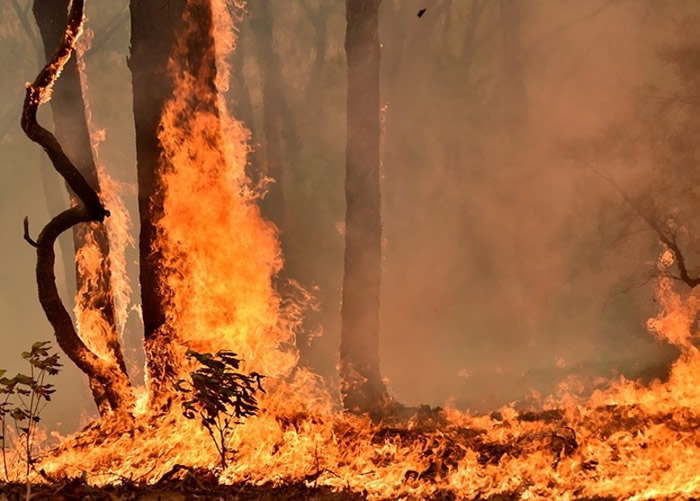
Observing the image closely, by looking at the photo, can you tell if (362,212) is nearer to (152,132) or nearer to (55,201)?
(152,132)

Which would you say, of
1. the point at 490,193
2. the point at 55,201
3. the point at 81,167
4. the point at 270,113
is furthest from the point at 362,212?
the point at 490,193

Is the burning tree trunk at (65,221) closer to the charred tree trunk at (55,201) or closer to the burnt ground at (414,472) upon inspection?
the burnt ground at (414,472)

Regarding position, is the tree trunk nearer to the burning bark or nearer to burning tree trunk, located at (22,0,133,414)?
the burning bark

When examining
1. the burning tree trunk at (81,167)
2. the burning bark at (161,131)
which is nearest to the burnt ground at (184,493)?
the burning bark at (161,131)

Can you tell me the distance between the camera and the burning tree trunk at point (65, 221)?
240 inches

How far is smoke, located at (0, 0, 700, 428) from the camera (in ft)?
58.1

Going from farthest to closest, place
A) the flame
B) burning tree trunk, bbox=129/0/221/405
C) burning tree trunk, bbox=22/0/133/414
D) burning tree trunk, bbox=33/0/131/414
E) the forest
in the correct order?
burning tree trunk, bbox=33/0/131/414, the flame, burning tree trunk, bbox=129/0/221/405, burning tree trunk, bbox=22/0/133/414, the forest

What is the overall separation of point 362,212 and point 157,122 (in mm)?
3734

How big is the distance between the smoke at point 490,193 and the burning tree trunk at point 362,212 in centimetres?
621

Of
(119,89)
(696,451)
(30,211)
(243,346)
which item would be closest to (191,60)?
(243,346)

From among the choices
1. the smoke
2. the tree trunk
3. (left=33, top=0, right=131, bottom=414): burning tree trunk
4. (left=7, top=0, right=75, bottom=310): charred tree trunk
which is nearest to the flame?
(left=33, top=0, right=131, bottom=414): burning tree trunk

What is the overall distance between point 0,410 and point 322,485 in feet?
8.45

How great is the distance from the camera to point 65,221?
6461 mm

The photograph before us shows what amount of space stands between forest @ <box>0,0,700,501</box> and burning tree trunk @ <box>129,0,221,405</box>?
0.03 meters
